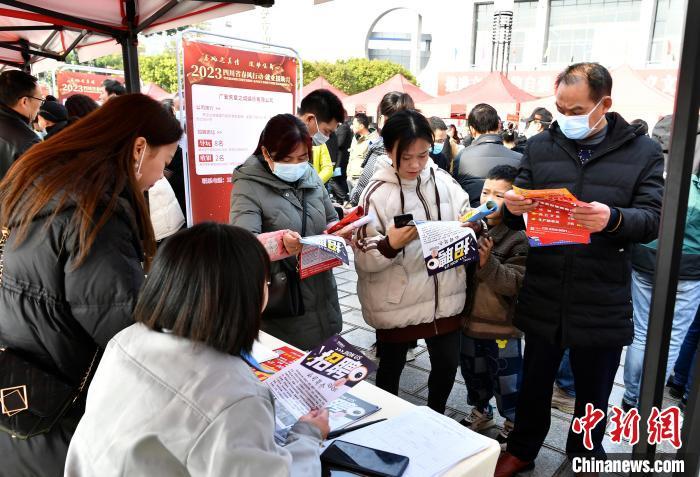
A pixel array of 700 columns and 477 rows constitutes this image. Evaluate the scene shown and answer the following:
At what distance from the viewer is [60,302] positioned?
1.27 meters

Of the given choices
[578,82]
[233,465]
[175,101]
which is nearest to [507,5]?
[175,101]

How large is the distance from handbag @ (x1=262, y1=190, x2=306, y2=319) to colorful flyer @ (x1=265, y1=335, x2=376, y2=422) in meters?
0.73

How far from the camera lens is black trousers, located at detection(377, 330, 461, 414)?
7.84 feet

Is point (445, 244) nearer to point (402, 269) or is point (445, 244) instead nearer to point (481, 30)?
point (402, 269)

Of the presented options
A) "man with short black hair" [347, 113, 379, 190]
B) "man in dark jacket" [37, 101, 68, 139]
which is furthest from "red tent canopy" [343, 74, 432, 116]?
"man in dark jacket" [37, 101, 68, 139]

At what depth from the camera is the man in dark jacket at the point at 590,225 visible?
1899 millimetres

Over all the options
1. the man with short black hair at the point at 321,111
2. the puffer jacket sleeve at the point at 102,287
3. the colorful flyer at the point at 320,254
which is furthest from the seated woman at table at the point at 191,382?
the man with short black hair at the point at 321,111

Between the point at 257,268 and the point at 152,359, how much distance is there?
27 centimetres

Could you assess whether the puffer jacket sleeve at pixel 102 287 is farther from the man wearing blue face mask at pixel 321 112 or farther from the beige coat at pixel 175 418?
the man wearing blue face mask at pixel 321 112

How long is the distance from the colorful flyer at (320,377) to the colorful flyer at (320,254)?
2.14ft

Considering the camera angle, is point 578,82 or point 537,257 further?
point 537,257

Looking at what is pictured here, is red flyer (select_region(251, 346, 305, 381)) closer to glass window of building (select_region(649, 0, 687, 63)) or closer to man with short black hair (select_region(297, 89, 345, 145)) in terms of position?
man with short black hair (select_region(297, 89, 345, 145))

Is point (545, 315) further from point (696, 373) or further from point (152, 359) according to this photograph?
point (152, 359)

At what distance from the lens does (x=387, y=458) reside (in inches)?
49.3
